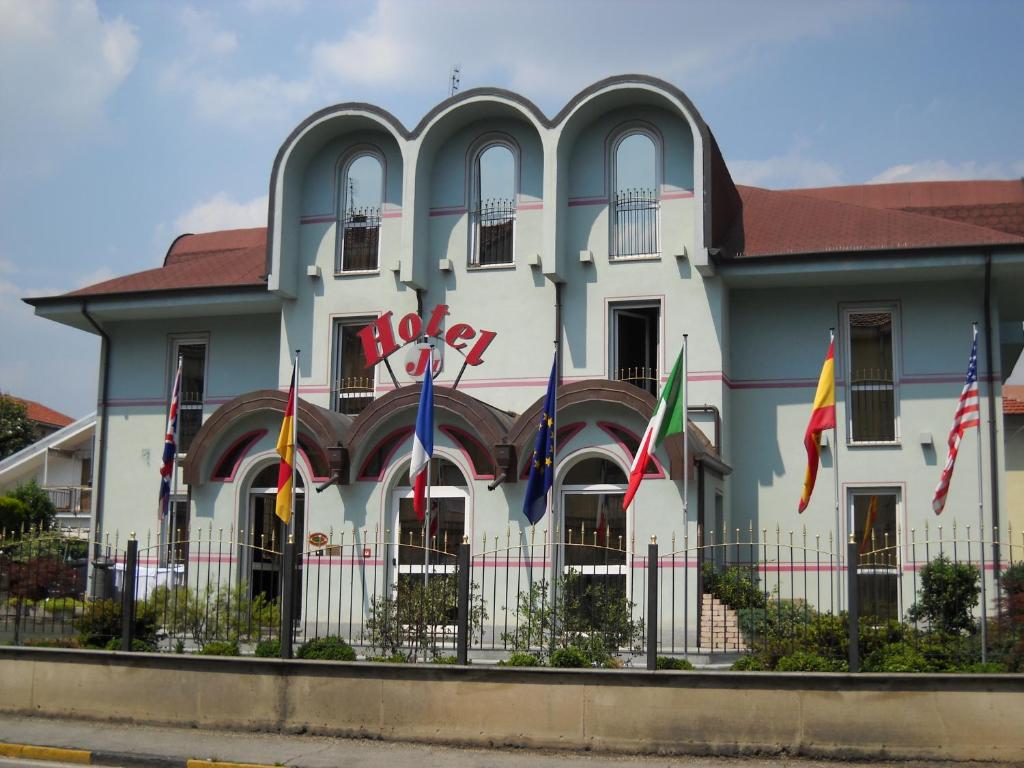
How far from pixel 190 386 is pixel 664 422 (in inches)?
489

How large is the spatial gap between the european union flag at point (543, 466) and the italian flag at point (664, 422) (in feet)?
4.47

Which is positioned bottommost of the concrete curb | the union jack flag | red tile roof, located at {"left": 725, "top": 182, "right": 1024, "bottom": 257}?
the concrete curb

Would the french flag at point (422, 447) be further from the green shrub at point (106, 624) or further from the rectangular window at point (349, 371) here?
the rectangular window at point (349, 371)

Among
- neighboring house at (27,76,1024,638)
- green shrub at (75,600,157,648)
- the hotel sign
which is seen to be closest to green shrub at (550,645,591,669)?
green shrub at (75,600,157,648)

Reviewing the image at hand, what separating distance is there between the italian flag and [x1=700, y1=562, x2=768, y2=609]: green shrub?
226 cm

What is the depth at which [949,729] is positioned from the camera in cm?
1209

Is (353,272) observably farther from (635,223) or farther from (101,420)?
(101,420)

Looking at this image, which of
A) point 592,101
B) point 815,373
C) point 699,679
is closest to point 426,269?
point 592,101

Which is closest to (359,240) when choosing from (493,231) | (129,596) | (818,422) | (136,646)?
(493,231)

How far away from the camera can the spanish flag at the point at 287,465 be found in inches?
811

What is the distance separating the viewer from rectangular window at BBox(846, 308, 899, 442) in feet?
76.6

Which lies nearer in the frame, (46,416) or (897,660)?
(897,660)

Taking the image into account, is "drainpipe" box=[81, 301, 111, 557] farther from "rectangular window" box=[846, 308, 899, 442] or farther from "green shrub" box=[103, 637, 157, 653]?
"rectangular window" box=[846, 308, 899, 442]

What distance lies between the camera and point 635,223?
78.3ft
